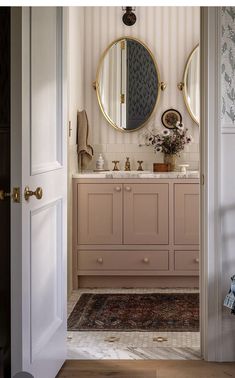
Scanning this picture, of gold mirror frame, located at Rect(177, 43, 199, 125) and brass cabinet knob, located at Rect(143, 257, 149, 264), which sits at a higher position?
gold mirror frame, located at Rect(177, 43, 199, 125)

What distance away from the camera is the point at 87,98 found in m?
5.20

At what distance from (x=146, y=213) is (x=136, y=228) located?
16 cm

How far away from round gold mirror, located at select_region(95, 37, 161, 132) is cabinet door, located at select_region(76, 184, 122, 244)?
2.69 feet

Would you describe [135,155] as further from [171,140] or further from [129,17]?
[129,17]

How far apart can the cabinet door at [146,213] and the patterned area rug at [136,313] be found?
0.50m

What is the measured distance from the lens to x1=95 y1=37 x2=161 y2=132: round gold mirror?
511 cm

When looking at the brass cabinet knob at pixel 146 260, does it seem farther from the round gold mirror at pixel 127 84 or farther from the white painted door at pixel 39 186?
the white painted door at pixel 39 186

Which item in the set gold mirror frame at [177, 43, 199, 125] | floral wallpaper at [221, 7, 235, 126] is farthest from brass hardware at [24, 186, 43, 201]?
gold mirror frame at [177, 43, 199, 125]

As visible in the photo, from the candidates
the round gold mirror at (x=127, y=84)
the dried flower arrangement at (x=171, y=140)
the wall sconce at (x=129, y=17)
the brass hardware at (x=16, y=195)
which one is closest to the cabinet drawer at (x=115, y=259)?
the dried flower arrangement at (x=171, y=140)

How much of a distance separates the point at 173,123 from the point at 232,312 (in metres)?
2.87

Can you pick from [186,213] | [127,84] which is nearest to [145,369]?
[186,213]

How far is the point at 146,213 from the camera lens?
15.2 ft

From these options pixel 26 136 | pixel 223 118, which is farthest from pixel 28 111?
pixel 223 118

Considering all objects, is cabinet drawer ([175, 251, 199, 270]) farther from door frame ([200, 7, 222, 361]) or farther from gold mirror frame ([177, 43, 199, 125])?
door frame ([200, 7, 222, 361])
